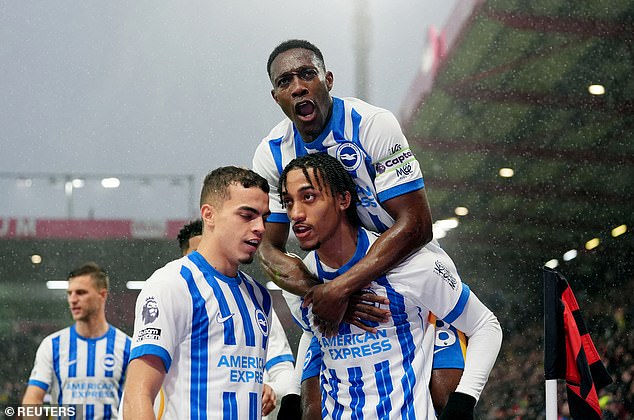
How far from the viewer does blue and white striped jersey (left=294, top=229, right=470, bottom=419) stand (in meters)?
1.63

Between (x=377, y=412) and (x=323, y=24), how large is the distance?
159 inches

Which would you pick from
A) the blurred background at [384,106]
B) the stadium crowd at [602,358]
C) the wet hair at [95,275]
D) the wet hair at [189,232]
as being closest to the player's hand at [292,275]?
the wet hair at [189,232]

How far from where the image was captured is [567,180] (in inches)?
205

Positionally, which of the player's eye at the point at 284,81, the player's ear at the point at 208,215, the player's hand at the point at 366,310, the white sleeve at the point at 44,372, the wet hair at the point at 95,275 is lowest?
the player's hand at the point at 366,310

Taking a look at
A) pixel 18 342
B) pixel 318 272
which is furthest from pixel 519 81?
pixel 318 272

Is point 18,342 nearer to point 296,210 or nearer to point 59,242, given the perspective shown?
point 59,242

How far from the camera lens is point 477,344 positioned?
166 centimetres

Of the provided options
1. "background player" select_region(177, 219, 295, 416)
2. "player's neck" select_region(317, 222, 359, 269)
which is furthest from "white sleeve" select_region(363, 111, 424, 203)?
"background player" select_region(177, 219, 295, 416)

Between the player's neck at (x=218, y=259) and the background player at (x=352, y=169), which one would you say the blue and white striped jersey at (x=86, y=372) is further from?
the player's neck at (x=218, y=259)

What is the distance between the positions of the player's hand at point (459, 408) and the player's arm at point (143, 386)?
0.52m

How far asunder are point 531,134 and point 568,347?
328 cm

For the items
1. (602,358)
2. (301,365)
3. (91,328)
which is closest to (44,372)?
(91,328)

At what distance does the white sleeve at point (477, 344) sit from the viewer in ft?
5.28

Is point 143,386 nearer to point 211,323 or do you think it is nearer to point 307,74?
point 211,323
